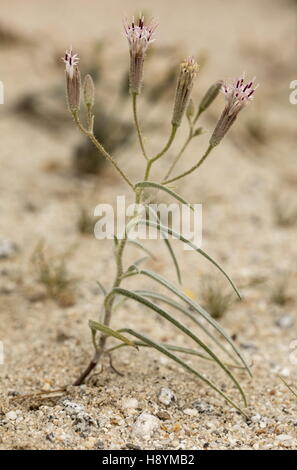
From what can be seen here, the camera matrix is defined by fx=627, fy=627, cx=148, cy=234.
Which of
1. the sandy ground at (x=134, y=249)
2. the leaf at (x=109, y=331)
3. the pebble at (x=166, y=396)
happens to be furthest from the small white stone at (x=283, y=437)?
the leaf at (x=109, y=331)

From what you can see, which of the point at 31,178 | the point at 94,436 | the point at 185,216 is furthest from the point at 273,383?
the point at 31,178

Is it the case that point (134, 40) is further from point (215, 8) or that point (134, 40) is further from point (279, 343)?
point (215, 8)

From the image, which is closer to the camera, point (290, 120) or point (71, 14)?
point (290, 120)

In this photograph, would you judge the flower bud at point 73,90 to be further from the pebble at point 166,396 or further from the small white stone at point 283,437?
the small white stone at point 283,437

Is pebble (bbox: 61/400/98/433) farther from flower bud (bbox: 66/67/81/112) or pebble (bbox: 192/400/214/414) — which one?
flower bud (bbox: 66/67/81/112)

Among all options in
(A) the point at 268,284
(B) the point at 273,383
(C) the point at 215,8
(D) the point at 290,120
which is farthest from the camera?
(C) the point at 215,8
